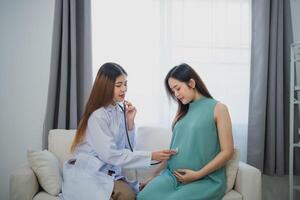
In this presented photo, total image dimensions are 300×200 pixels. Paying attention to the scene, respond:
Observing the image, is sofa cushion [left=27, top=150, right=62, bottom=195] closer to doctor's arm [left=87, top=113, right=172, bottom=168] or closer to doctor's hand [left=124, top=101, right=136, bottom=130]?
doctor's arm [left=87, top=113, right=172, bottom=168]

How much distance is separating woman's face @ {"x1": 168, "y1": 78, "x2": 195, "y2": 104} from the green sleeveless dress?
0.25ft

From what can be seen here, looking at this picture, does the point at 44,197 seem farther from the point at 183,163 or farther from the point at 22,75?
the point at 22,75

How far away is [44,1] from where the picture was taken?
2.75 m

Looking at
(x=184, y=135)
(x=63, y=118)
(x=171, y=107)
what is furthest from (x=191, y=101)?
(x=63, y=118)

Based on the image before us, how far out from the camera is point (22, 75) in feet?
8.97

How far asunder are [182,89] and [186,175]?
53 centimetres

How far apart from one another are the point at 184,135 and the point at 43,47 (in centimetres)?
167

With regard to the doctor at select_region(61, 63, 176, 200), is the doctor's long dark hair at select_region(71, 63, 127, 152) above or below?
above

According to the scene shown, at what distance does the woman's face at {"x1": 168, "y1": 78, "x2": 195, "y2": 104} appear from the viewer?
6.07 feet

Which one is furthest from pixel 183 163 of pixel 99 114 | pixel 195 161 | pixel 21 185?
pixel 21 185

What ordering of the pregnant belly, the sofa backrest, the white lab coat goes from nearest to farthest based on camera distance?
the white lab coat
the pregnant belly
the sofa backrest

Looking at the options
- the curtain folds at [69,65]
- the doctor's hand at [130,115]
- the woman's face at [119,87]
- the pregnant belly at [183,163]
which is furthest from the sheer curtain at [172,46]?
the pregnant belly at [183,163]

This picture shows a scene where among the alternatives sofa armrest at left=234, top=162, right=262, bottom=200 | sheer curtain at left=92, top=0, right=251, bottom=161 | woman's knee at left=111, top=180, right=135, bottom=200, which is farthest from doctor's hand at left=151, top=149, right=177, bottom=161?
sheer curtain at left=92, top=0, right=251, bottom=161

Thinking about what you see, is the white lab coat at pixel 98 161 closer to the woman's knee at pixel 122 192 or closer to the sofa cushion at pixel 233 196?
the woman's knee at pixel 122 192
